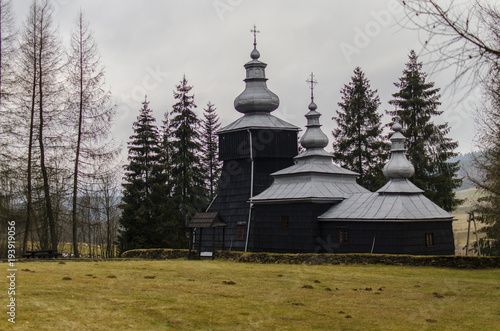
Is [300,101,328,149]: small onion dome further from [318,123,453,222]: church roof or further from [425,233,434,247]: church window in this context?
[425,233,434,247]: church window

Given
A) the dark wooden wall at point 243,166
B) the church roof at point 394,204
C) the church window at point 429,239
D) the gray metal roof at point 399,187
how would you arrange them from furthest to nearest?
the dark wooden wall at point 243,166, the gray metal roof at point 399,187, the church window at point 429,239, the church roof at point 394,204

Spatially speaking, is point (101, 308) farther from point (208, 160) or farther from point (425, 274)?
point (208, 160)

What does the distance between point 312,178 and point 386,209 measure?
5.58 m

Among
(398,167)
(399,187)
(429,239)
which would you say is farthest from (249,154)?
(429,239)

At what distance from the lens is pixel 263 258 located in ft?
89.7

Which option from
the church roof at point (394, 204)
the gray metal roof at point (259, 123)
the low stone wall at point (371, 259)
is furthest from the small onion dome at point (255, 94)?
the low stone wall at point (371, 259)

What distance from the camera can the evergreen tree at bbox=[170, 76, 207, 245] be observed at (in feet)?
152

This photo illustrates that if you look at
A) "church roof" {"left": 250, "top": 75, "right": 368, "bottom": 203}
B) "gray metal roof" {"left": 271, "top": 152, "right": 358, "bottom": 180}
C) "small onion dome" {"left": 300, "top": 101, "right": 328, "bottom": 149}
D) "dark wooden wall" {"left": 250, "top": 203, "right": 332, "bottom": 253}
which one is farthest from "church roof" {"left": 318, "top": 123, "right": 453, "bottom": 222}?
"small onion dome" {"left": 300, "top": 101, "right": 328, "bottom": 149}

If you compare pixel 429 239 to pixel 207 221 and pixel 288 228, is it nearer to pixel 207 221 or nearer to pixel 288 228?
pixel 288 228

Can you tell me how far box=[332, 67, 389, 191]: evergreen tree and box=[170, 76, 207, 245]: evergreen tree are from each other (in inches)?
449

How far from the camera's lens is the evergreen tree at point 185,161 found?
46.4 meters

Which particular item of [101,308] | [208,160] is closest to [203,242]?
[208,160]

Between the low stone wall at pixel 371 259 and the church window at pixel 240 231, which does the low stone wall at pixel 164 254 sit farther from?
the low stone wall at pixel 371 259

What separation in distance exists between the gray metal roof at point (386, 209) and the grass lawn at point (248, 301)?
23.5ft
